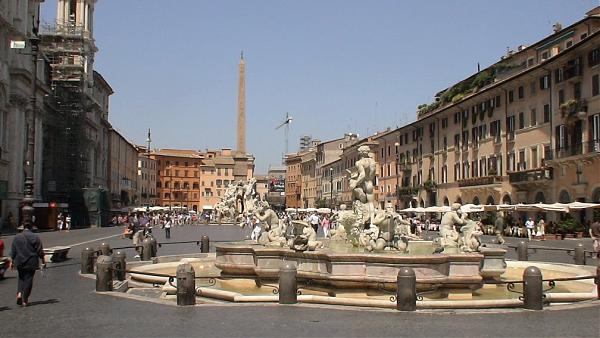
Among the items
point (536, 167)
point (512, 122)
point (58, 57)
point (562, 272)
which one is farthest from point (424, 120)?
point (562, 272)

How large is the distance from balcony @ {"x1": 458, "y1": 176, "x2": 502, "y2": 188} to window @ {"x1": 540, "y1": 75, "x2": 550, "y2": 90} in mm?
7970

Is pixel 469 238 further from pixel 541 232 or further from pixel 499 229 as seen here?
pixel 541 232

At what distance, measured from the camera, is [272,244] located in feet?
54.6

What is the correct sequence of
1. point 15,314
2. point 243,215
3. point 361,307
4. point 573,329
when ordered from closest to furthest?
point 573,329
point 15,314
point 361,307
point 243,215

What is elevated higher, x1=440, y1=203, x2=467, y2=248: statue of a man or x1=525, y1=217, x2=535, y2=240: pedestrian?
x1=440, y1=203, x2=467, y2=248: statue of a man

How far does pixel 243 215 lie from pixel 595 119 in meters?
34.3

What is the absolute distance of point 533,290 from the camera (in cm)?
1123

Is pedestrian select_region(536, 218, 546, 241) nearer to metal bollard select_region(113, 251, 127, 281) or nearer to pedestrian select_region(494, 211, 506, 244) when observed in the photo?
pedestrian select_region(494, 211, 506, 244)

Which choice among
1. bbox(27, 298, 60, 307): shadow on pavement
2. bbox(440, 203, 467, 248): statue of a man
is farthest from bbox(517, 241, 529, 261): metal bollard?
bbox(27, 298, 60, 307): shadow on pavement

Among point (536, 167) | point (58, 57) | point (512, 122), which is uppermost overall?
point (58, 57)

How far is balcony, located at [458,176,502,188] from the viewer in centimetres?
4788

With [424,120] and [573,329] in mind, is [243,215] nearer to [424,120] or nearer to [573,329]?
[424,120]

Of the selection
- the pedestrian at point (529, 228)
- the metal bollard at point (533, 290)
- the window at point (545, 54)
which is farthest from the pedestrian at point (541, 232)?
the metal bollard at point (533, 290)

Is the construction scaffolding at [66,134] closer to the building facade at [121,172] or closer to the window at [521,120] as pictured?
the building facade at [121,172]
